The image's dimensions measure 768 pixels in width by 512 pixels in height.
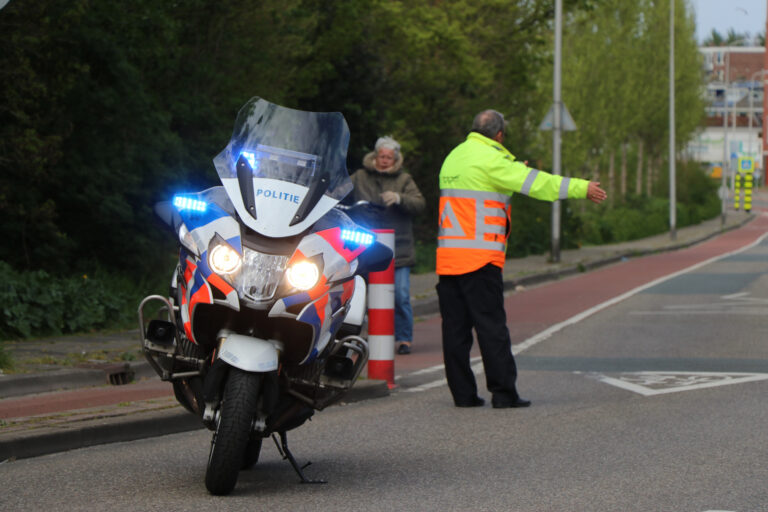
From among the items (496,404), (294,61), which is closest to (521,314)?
(294,61)

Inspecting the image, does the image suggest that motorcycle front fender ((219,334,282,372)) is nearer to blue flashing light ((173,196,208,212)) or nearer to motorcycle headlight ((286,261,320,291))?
motorcycle headlight ((286,261,320,291))

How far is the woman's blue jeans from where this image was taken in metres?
12.8

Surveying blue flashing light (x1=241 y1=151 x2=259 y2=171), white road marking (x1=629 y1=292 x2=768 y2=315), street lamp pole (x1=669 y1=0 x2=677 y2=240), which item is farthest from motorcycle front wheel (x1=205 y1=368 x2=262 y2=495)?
street lamp pole (x1=669 y1=0 x2=677 y2=240)

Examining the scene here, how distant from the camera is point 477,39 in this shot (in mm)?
31156

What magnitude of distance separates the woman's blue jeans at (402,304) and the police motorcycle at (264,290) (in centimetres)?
601

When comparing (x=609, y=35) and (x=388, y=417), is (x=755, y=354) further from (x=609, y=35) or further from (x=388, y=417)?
(x=609, y=35)

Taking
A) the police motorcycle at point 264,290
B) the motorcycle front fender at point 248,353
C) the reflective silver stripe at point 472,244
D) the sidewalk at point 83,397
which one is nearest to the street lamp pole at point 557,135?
the sidewalk at point 83,397

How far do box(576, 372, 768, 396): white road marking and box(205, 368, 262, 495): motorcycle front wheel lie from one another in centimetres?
463

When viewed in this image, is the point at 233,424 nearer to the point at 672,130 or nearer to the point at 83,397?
the point at 83,397

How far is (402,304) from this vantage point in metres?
12.9

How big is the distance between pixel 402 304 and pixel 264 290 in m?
6.84

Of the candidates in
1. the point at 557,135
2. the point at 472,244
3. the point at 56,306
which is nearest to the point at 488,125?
the point at 472,244

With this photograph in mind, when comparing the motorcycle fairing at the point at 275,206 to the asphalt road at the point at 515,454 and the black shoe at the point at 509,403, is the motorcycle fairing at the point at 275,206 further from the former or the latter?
the black shoe at the point at 509,403

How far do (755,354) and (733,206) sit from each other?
286 feet
